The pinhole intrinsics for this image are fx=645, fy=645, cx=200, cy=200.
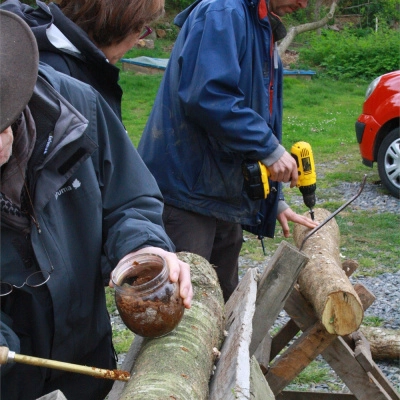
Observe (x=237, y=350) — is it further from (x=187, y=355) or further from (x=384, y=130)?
(x=384, y=130)

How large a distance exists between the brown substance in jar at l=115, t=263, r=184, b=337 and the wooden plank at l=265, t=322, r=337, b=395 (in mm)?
1333

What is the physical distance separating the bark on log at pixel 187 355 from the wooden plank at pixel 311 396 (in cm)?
143

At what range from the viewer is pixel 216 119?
3.14 meters

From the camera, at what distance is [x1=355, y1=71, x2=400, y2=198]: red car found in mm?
7297

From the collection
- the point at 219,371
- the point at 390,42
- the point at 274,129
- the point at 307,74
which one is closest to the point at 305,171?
the point at 274,129

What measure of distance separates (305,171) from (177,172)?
2.45 ft

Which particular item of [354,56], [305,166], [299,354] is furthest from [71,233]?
[354,56]

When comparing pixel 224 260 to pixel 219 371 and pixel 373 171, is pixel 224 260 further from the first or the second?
pixel 373 171

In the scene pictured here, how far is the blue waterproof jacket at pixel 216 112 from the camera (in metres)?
3.12

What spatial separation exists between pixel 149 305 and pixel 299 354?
152 centimetres

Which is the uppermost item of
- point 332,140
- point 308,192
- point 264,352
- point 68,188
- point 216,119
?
point 68,188

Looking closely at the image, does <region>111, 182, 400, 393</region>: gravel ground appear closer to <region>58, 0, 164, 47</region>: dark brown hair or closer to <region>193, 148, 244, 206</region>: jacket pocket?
<region>193, 148, 244, 206</region>: jacket pocket

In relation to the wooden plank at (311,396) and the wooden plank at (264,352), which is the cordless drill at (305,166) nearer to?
the wooden plank at (264,352)

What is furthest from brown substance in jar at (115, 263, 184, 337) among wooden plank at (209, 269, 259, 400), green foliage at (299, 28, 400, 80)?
green foliage at (299, 28, 400, 80)
